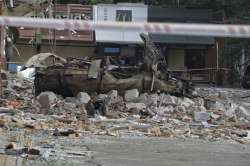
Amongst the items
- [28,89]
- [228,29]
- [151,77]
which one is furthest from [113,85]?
[228,29]

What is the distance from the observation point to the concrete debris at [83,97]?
61.6ft

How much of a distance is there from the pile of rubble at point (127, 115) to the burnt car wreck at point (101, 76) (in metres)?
0.30

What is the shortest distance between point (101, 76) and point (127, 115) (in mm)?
2750

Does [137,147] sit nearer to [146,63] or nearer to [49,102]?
[49,102]

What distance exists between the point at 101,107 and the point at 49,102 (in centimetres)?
185

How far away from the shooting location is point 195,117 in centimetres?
1720

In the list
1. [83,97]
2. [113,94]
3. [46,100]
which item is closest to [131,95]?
[113,94]

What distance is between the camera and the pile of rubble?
13156 mm

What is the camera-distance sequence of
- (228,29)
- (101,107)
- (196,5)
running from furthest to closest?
(196,5) → (101,107) → (228,29)

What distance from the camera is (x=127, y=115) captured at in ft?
56.6

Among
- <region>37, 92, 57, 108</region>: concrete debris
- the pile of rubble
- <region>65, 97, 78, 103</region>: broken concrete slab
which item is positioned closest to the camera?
the pile of rubble

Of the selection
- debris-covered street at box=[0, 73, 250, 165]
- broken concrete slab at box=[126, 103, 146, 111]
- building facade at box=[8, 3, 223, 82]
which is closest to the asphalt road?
debris-covered street at box=[0, 73, 250, 165]

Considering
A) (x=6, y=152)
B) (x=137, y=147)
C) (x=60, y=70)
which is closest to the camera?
(x=6, y=152)

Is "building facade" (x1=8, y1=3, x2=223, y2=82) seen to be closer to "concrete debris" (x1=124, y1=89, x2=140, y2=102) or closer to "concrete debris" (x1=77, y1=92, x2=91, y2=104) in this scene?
A: "concrete debris" (x1=124, y1=89, x2=140, y2=102)
